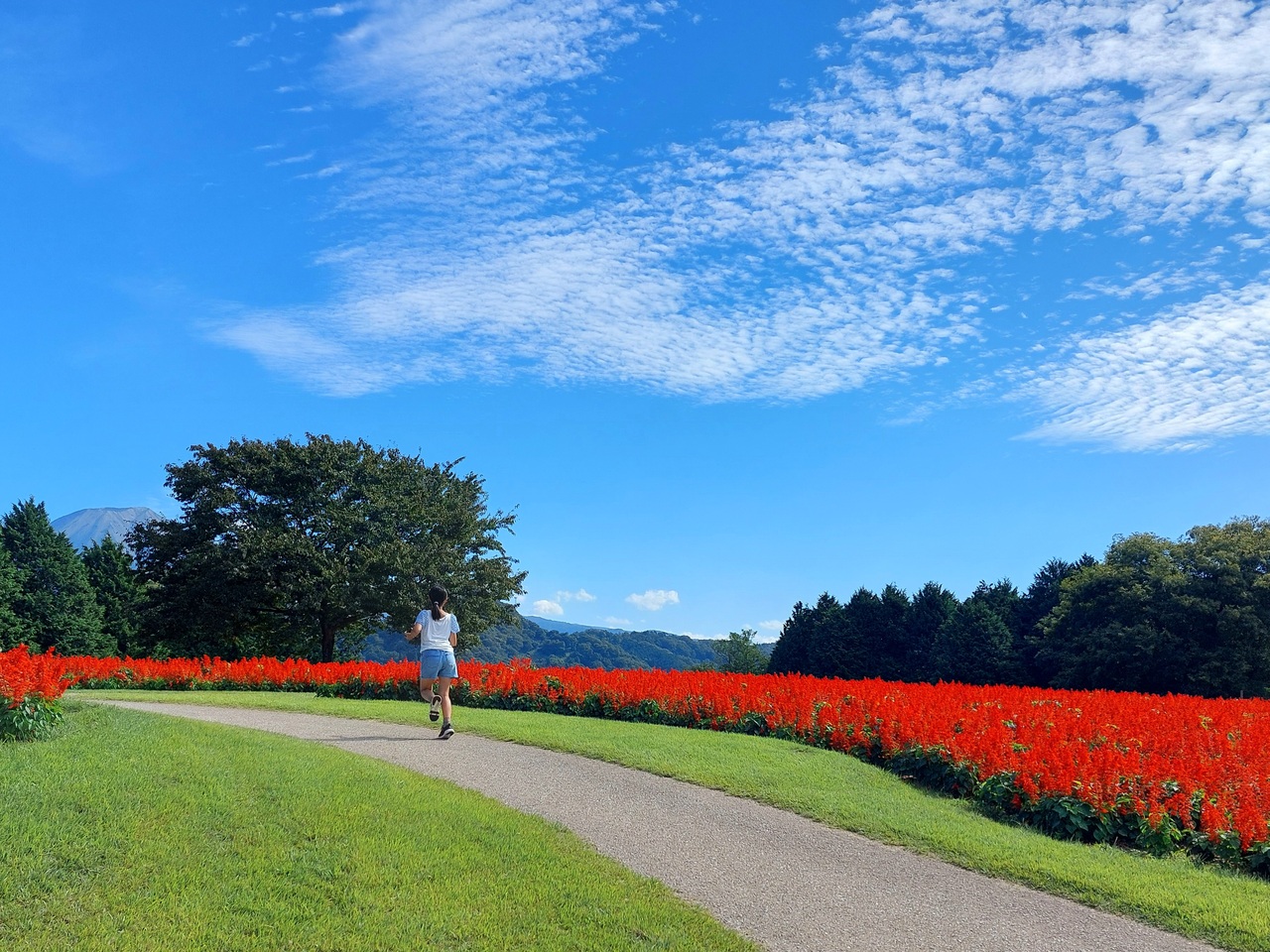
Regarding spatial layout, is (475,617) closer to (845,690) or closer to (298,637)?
(298,637)

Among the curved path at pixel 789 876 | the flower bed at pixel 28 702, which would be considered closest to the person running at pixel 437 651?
the curved path at pixel 789 876

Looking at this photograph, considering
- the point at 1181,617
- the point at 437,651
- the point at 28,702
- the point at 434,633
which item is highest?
the point at 1181,617

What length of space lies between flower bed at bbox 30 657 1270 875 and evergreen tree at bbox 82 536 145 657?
2678cm

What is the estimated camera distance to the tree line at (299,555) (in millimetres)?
34031

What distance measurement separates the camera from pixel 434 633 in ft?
39.6

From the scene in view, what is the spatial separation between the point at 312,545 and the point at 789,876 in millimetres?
30667

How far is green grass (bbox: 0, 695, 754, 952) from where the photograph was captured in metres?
5.46

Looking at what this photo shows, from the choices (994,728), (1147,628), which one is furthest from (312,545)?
(1147,628)

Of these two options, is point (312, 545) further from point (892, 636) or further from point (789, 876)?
point (892, 636)

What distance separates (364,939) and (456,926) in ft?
1.82

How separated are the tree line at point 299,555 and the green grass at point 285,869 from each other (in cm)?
2554

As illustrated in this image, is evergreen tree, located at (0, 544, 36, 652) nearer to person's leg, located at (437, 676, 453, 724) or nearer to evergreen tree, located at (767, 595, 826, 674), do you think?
person's leg, located at (437, 676, 453, 724)

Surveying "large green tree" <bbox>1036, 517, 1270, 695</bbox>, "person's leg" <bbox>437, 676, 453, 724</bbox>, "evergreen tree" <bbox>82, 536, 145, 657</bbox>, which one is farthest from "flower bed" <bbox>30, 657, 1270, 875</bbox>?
"evergreen tree" <bbox>82, 536, 145, 657</bbox>

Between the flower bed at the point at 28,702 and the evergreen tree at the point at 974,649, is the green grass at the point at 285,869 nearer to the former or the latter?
the flower bed at the point at 28,702
